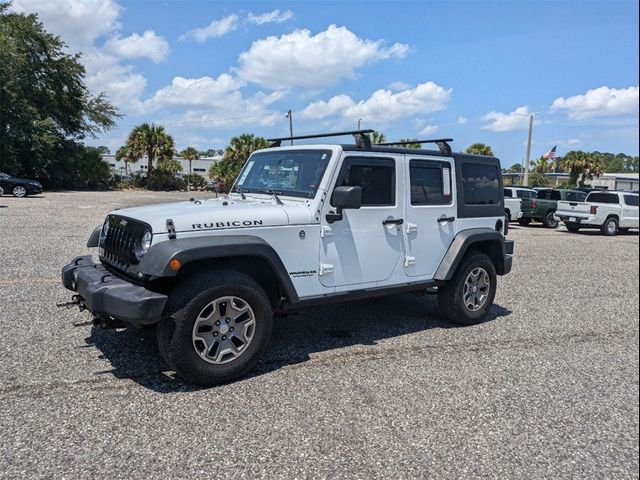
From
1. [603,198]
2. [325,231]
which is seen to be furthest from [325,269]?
[603,198]

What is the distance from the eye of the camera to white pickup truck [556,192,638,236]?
58.8ft

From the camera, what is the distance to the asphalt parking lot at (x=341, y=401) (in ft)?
9.28

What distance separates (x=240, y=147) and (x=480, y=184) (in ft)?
128

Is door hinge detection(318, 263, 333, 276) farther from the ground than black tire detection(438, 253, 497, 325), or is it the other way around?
door hinge detection(318, 263, 333, 276)

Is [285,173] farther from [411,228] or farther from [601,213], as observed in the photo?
[601,213]

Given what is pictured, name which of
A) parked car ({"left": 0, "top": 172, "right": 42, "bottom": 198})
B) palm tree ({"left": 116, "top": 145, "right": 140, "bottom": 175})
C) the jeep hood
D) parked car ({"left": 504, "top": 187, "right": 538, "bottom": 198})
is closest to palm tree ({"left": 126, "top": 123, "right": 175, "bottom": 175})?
palm tree ({"left": 116, "top": 145, "right": 140, "bottom": 175})

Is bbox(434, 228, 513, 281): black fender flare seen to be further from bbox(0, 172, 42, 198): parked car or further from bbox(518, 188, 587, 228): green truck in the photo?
bbox(0, 172, 42, 198): parked car

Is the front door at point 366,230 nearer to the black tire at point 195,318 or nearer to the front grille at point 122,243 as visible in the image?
the black tire at point 195,318

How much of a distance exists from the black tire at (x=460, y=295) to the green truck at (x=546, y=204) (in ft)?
53.8

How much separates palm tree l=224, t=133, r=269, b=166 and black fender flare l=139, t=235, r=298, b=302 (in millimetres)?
39651

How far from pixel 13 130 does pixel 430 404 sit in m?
35.9

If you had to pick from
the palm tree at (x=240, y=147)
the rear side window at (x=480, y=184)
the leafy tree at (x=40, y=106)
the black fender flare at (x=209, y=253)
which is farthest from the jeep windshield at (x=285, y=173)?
the palm tree at (x=240, y=147)

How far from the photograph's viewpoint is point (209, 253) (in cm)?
378

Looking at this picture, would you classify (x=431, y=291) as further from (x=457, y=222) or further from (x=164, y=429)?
(x=164, y=429)
